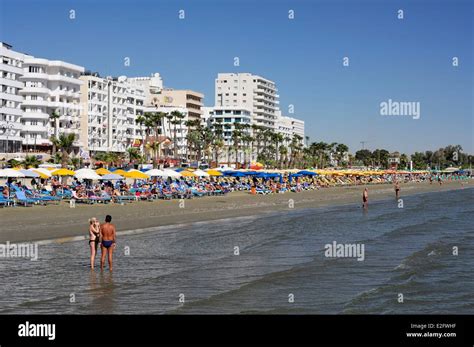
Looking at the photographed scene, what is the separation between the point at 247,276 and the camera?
15.9m

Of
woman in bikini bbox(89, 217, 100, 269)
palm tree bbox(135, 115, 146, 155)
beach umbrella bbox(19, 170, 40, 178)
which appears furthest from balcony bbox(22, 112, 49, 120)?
woman in bikini bbox(89, 217, 100, 269)

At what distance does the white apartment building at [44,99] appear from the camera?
78000mm

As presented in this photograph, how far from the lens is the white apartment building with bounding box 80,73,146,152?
293 feet

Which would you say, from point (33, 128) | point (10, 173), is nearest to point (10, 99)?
point (33, 128)

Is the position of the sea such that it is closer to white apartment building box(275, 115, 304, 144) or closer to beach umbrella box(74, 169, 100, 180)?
beach umbrella box(74, 169, 100, 180)

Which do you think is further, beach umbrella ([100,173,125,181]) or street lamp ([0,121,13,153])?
street lamp ([0,121,13,153])

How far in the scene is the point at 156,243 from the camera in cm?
2206

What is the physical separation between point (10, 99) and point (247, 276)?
213 feet

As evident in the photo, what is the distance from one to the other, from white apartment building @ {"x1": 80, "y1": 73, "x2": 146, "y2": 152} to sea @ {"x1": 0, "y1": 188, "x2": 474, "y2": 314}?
216 ft

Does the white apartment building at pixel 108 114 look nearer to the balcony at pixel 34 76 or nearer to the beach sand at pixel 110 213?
the balcony at pixel 34 76

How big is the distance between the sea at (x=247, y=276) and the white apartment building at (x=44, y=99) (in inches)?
2215
